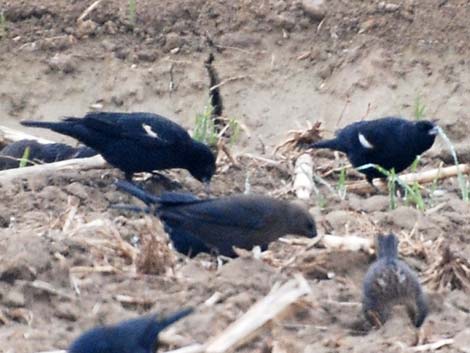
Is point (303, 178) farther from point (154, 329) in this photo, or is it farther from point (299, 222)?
point (154, 329)

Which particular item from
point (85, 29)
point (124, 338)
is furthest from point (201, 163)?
point (124, 338)

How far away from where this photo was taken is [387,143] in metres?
10.3

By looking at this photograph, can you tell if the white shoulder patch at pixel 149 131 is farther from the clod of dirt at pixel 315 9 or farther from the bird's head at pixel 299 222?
the clod of dirt at pixel 315 9

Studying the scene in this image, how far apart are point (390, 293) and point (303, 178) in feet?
11.2

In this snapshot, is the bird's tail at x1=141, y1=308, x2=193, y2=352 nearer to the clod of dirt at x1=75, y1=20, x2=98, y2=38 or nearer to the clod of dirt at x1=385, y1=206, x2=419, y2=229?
the clod of dirt at x1=385, y1=206, x2=419, y2=229

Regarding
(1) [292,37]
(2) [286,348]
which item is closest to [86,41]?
(1) [292,37]

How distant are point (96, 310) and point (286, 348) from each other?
3.01 ft

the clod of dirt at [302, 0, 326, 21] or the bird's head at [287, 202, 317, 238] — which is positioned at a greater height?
the bird's head at [287, 202, 317, 238]

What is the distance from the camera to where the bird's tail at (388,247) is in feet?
22.7

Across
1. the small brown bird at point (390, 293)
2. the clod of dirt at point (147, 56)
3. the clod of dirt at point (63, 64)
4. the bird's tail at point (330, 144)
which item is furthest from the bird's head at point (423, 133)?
the clod of dirt at point (63, 64)

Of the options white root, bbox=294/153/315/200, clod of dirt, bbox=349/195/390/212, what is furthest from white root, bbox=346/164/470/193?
clod of dirt, bbox=349/195/390/212

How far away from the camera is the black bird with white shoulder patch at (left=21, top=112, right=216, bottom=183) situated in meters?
9.73

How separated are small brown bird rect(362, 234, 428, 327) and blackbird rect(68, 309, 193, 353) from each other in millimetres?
1453

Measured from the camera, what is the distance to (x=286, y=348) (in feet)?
19.6
